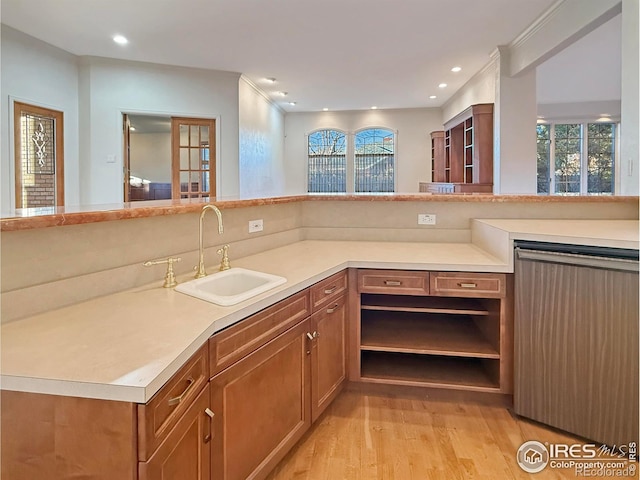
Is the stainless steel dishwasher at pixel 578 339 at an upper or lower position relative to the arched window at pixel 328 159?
lower

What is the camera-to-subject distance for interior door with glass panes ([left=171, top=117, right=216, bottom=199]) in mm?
6258

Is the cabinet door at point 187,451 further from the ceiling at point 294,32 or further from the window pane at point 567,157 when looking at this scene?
the window pane at point 567,157

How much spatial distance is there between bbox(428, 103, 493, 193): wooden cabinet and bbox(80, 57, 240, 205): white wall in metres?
3.55

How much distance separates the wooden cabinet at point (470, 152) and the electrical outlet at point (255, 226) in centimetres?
438

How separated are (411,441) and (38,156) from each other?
5.34m

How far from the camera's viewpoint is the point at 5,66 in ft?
15.0

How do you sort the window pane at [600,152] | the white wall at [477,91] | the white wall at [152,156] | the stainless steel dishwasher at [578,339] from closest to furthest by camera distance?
the stainless steel dishwasher at [578,339] → the white wall at [477,91] → the white wall at [152,156] → the window pane at [600,152]

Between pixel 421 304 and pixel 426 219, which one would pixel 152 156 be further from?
pixel 421 304

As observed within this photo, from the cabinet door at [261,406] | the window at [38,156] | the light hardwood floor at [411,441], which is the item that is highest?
the window at [38,156]

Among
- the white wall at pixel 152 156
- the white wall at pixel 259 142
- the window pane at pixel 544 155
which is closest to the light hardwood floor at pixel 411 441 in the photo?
the white wall at pixel 259 142

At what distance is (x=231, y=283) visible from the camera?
6.33 ft

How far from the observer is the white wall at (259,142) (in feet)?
22.1

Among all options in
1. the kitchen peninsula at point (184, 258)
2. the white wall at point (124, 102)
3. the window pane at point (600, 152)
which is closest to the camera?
the kitchen peninsula at point (184, 258)

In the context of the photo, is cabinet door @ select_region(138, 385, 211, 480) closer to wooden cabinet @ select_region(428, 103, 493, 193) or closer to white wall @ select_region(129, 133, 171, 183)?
wooden cabinet @ select_region(428, 103, 493, 193)
